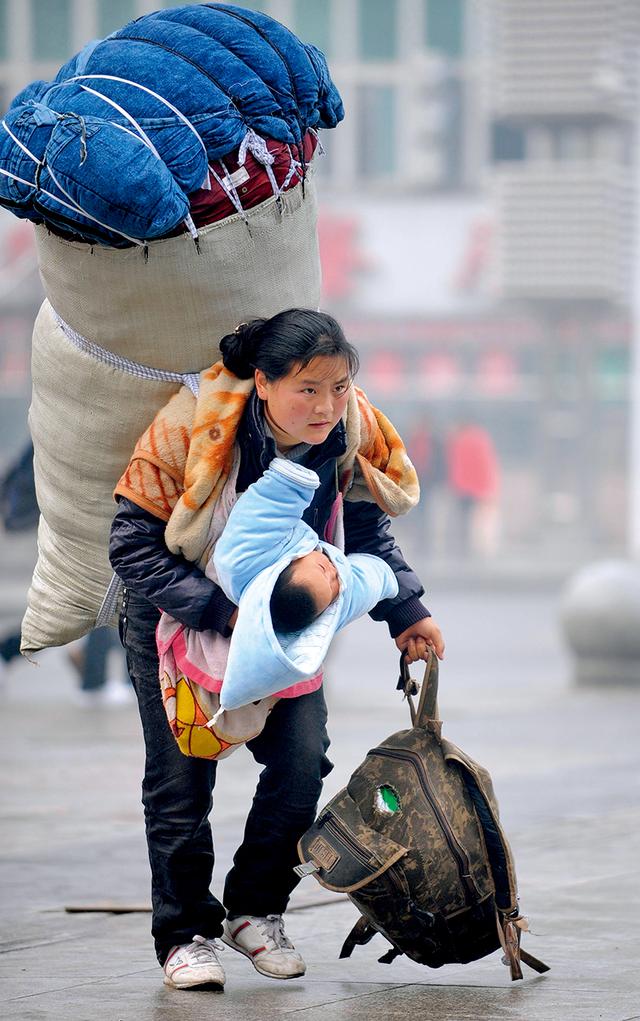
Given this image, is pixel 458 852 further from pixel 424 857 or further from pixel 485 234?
pixel 485 234

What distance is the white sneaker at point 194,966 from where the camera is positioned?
3982 millimetres

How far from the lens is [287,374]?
151 inches

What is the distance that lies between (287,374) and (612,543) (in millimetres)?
24944

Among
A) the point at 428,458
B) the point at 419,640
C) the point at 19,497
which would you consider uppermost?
the point at 419,640

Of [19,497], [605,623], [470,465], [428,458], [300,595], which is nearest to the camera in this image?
[300,595]

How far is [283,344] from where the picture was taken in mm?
3842

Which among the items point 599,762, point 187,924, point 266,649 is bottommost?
point 599,762

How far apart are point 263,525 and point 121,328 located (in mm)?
612

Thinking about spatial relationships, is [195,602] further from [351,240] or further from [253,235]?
[351,240]

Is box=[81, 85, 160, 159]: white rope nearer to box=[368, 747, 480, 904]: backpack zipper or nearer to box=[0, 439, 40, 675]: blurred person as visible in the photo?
box=[368, 747, 480, 904]: backpack zipper

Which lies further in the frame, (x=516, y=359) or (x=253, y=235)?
(x=516, y=359)

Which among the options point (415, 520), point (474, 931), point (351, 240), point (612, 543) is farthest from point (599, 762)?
point (351, 240)

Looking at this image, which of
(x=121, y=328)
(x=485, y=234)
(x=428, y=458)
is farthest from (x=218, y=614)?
(x=485, y=234)

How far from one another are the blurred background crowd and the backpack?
22598mm
